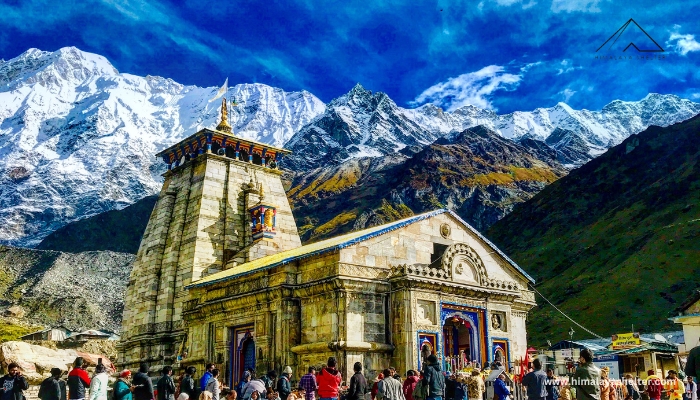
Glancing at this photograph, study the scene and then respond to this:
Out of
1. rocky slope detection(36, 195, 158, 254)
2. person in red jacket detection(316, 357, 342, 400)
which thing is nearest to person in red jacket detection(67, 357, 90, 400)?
person in red jacket detection(316, 357, 342, 400)

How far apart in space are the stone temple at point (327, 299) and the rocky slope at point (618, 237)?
3977cm

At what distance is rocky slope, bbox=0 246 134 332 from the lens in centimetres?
8112

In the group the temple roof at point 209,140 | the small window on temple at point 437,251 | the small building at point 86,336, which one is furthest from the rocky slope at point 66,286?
the small window on temple at point 437,251

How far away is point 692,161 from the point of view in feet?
318

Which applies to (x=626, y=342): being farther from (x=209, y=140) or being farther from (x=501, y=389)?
(x=501, y=389)

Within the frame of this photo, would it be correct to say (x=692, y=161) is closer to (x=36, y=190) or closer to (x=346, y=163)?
(x=346, y=163)

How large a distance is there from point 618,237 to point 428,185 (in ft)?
227

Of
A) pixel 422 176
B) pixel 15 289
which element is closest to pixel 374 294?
pixel 15 289

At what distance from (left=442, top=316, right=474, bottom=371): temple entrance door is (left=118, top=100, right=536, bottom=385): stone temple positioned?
0.18 feet

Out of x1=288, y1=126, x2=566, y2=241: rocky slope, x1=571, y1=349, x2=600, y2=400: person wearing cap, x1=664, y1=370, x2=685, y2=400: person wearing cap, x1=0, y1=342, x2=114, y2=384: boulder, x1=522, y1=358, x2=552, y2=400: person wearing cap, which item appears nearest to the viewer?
x1=571, y1=349, x2=600, y2=400: person wearing cap

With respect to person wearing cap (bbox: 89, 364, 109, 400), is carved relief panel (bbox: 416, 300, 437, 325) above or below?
above

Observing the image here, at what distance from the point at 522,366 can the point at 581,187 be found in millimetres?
93193

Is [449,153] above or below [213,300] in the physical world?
above

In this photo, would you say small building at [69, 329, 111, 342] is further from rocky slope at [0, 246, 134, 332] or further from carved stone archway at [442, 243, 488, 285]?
carved stone archway at [442, 243, 488, 285]
